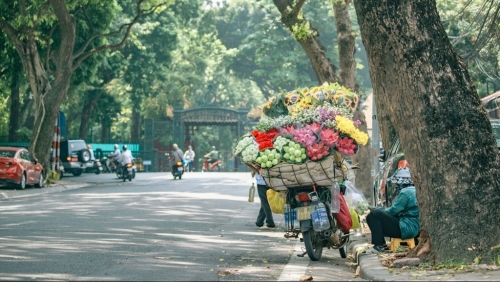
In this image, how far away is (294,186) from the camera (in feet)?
39.6

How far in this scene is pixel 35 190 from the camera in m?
30.2

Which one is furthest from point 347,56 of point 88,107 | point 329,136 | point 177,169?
point 88,107

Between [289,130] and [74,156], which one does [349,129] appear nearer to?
[289,130]

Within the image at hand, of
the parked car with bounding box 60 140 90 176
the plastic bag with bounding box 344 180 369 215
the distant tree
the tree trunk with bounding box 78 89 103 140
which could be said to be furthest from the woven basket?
the tree trunk with bounding box 78 89 103 140

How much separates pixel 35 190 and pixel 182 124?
97.3 feet

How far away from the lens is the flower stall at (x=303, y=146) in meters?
11.8

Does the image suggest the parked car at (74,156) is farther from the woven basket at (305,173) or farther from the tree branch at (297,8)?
the woven basket at (305,173)

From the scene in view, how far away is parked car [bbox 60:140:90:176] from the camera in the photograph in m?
44.7

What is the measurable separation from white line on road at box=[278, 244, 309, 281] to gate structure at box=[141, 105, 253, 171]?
45.5 metres

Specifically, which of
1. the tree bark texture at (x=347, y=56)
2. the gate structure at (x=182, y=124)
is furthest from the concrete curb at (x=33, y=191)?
the gate structure at (x=182, y=124)

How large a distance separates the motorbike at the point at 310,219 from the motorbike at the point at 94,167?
34.9m

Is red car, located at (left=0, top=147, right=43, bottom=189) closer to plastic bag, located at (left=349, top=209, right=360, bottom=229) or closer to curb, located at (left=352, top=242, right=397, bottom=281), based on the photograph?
plastic bag, located at (left=349, top=209, right=360, bottom=229)

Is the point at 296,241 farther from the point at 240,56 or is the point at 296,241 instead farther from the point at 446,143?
the point at 240,56

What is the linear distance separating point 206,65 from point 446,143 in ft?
193
